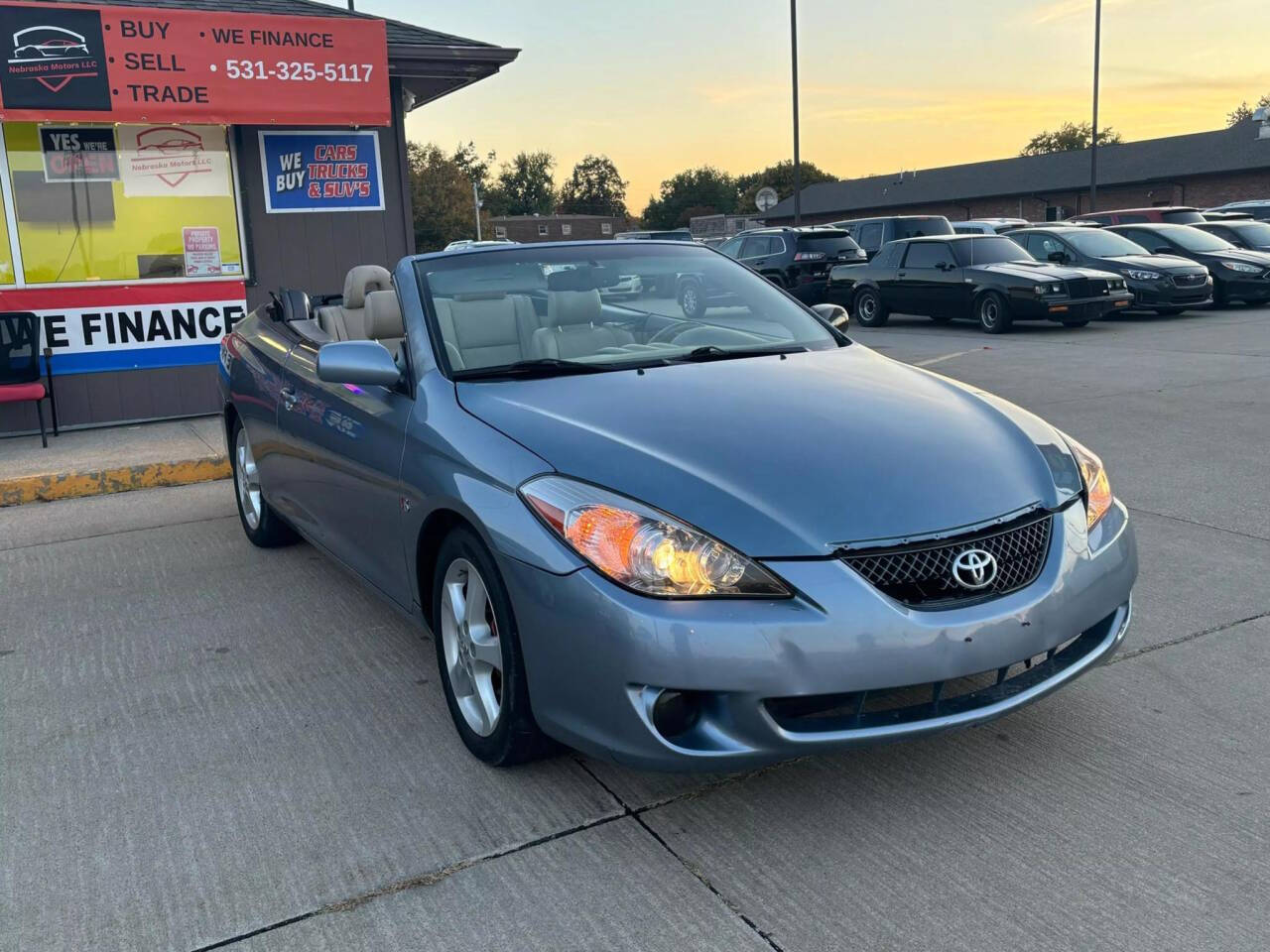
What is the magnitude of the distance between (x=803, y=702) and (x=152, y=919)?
162cm

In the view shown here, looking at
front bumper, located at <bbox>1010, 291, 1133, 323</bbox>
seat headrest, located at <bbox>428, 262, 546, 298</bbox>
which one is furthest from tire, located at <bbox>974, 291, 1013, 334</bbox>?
seat headrest, located at <bbox>428, 262, 546, 298</bbox>

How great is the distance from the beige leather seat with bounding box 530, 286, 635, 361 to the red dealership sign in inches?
238

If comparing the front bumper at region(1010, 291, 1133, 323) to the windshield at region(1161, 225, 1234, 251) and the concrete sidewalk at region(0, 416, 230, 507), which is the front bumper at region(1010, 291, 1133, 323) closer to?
the windshield at region(1161, 225, 1234, 251)

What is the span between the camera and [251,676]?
13.6 feet

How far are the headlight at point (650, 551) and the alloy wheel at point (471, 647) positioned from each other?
433 mm

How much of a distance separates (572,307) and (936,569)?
1.90m

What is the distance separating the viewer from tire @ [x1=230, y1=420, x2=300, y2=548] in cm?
575

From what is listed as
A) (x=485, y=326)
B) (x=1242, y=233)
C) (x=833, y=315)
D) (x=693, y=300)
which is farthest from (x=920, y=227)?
(x=485, y=326)

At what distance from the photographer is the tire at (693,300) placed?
441 cm

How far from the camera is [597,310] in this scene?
13.8ft

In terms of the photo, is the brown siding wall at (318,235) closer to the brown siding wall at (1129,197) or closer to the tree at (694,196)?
the brown siding wall at (1129,197)

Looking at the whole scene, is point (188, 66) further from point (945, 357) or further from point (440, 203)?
point (440, 203)

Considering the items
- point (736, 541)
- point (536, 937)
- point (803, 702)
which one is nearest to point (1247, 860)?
point (803, 702)

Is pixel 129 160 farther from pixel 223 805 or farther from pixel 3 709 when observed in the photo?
pixel 223 805
